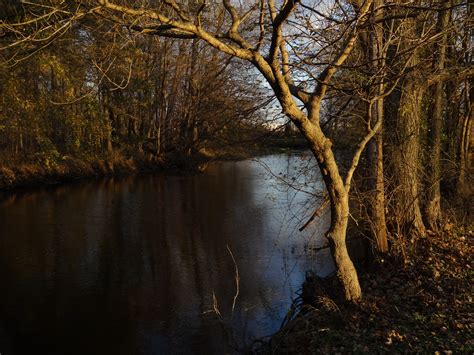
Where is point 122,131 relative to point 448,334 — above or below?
above

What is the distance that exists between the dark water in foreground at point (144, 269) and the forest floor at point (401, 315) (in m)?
1.26

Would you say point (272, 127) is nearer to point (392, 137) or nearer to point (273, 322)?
point (392, 137)

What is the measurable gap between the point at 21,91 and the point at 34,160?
10.3 ft

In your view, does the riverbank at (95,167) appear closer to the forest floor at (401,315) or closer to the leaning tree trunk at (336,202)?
the forest floor at (401,315)

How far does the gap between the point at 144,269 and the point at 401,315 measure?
5.87m

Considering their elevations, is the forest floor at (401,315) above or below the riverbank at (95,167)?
below

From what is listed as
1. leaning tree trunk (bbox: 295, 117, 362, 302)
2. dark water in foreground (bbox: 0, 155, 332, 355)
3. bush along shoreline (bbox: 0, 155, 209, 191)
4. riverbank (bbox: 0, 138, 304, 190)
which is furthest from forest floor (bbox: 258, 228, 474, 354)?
bush along shoreline (bbox: 0, 155, 209, 191)

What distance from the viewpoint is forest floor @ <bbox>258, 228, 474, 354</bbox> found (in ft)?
15.3

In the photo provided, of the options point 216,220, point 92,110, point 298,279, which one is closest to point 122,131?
point 92,110

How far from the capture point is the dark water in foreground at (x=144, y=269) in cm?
680

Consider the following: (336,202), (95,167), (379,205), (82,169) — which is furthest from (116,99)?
(336,202)

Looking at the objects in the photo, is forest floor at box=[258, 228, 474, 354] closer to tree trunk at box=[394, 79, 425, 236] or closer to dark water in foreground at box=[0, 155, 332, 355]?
tree trunk at box=[394, 79, 425, 236]

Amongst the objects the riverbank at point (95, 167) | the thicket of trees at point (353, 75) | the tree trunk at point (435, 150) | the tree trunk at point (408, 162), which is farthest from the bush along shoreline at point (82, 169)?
the tree trunk at point (435, 150)

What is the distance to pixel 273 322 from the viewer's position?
7039 millimetres
